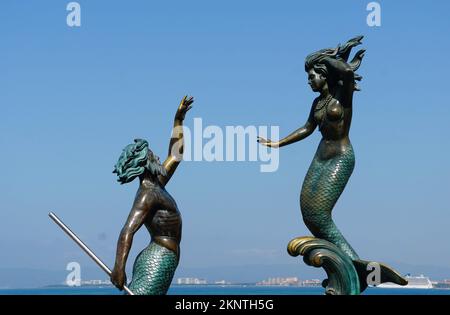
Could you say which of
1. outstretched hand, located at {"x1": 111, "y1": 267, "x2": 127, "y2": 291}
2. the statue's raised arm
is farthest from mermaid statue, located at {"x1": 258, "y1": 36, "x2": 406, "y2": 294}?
outstretched hand, located at {"x1": 111, "y1": 267, "x2": 127, "y2": 291}

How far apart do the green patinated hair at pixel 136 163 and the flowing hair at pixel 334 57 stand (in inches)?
103

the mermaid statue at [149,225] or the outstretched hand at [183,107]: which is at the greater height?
the outstretched hand at [183,107]

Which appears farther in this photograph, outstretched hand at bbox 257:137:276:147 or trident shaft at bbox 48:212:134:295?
outstretched hand at bbox 257:137:276:147

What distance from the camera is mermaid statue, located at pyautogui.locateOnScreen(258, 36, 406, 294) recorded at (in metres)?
11.6

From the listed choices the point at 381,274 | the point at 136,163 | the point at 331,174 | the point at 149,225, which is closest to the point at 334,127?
the point at 331,174

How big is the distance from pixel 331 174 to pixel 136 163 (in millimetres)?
2673

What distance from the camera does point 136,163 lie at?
35.2 ft

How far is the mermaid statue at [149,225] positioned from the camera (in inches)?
408

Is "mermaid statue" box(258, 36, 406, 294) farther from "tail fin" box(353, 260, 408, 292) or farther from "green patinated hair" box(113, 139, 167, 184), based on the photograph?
"green patinated hair" box(113, 139, 167, 184)

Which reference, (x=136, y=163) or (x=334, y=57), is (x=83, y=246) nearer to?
(x=136, y=163)

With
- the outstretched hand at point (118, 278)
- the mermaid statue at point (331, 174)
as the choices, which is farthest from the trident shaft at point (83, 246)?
the mermaid statue at point (331, 174)

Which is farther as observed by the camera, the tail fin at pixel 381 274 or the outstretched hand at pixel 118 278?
the tail fin at pixel 381 274

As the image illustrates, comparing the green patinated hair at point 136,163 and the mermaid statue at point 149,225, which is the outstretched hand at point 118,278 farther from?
the green patinated hair at point 136,163
